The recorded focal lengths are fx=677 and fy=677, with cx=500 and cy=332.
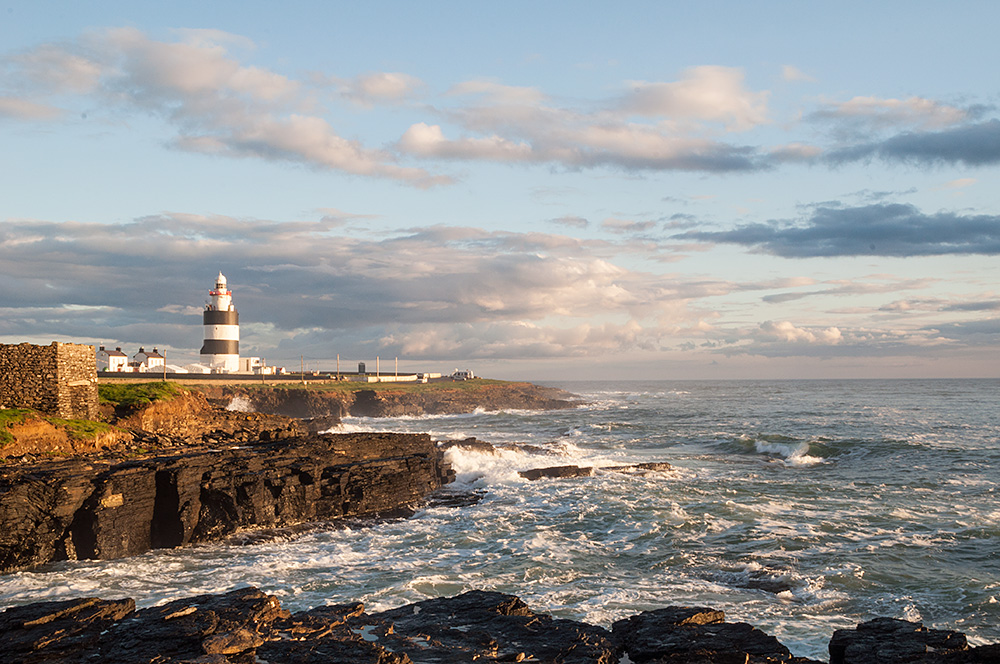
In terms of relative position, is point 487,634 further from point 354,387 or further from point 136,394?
point 354,387

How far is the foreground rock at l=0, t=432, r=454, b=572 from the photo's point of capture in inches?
677

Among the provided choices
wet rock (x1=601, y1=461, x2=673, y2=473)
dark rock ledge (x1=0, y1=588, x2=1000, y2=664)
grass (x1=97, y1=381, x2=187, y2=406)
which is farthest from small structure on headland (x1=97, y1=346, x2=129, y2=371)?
dark rock ledge (x1=0, y1=588, x2=1000, y2=664)

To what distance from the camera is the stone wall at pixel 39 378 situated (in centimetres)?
2417

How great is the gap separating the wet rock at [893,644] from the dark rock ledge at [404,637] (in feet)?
0.05

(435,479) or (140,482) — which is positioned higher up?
(140,482)

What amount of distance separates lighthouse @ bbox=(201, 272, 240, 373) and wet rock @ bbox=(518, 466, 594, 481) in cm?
5507

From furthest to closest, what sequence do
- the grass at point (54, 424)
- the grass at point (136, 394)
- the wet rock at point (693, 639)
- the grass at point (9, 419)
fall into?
the grass at point (136, 394)
the grass at point (54, 424)
the grass at point (9, 419)
the wet rock at point (693, 639)

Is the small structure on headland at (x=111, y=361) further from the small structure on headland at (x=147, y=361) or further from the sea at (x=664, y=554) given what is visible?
the sea at (x=664, y=554)

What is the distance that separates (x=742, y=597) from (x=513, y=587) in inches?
191

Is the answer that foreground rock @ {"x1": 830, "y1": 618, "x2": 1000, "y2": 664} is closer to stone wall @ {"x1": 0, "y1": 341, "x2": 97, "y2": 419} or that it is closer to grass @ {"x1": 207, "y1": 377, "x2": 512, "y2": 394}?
stone wall @ {"x1": 0, "y1": 341, "x2": 97, "y2": 419}

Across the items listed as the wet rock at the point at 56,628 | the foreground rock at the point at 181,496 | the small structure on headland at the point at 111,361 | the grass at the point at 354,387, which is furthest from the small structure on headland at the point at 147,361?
the wet rock at the point at 56,628

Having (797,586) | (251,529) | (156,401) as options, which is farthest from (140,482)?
(797,586)

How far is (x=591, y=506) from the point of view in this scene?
23250 millimetres

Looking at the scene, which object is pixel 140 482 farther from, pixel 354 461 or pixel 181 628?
pixel 181 628
